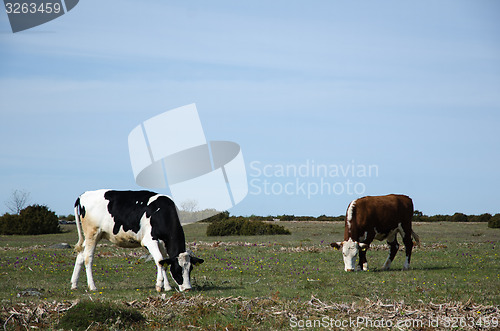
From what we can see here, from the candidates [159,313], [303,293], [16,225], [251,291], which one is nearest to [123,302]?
[159,313]

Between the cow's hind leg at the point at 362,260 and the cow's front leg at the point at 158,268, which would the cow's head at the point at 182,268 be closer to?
the cow's front leg at the point at 158,268

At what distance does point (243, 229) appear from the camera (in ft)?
185

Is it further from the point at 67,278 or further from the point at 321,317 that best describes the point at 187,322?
the point at 67,278

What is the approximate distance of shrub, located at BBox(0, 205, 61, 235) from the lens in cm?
6041

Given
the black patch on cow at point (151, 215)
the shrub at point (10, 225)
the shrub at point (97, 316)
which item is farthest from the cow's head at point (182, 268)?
the shrub at point (10, 225)

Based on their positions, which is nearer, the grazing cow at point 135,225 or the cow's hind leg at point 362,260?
the grazing cow at point 135,225

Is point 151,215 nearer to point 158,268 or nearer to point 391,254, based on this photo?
point 158,268

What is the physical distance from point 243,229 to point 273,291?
127 feet

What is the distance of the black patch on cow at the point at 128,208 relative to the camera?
61.7 feet

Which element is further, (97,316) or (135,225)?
(135,225)

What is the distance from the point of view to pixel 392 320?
13680 millimetres

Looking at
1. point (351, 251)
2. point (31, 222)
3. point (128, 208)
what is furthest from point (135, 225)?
point (31, 222)

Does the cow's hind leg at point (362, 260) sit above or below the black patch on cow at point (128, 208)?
below

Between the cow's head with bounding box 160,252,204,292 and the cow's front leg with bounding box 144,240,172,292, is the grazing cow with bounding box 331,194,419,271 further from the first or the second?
the cow's front leg with bounding box 144,240,172,292
